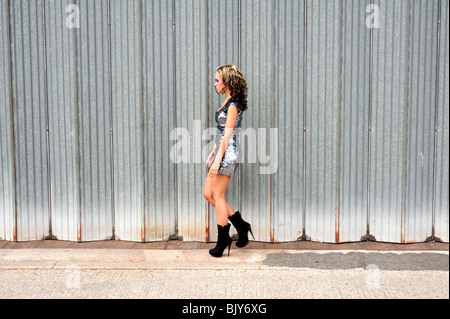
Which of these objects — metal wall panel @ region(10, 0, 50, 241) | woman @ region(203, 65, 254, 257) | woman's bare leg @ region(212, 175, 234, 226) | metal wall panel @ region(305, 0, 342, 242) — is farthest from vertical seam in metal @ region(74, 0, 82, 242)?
metal wall panel @ region(305, 0, 342, 242)

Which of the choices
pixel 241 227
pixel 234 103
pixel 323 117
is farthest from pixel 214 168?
pixel 323 117

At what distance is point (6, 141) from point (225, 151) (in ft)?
7.61

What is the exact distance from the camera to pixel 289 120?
6070 mm

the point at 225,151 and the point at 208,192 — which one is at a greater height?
the point at 225,151

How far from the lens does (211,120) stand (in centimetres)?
613

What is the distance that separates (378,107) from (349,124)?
1.08 feet

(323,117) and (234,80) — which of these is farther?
(323,117)

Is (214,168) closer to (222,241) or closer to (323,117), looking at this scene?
(222,241)

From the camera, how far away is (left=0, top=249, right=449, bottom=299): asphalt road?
4.94 m

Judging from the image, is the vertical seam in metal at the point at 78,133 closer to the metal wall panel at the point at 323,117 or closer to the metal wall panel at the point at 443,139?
the metal wall panel at the point at 323,117

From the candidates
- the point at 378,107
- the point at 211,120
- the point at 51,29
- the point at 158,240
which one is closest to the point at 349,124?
the point at 378,107

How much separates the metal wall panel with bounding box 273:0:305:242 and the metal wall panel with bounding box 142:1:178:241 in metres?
1.06

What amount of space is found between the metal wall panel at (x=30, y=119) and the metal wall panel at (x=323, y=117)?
268 centimetres

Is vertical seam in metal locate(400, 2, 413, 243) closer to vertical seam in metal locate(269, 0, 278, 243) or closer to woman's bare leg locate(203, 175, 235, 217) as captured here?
vertical seam in metal locate(269, 0, 278, 243)
